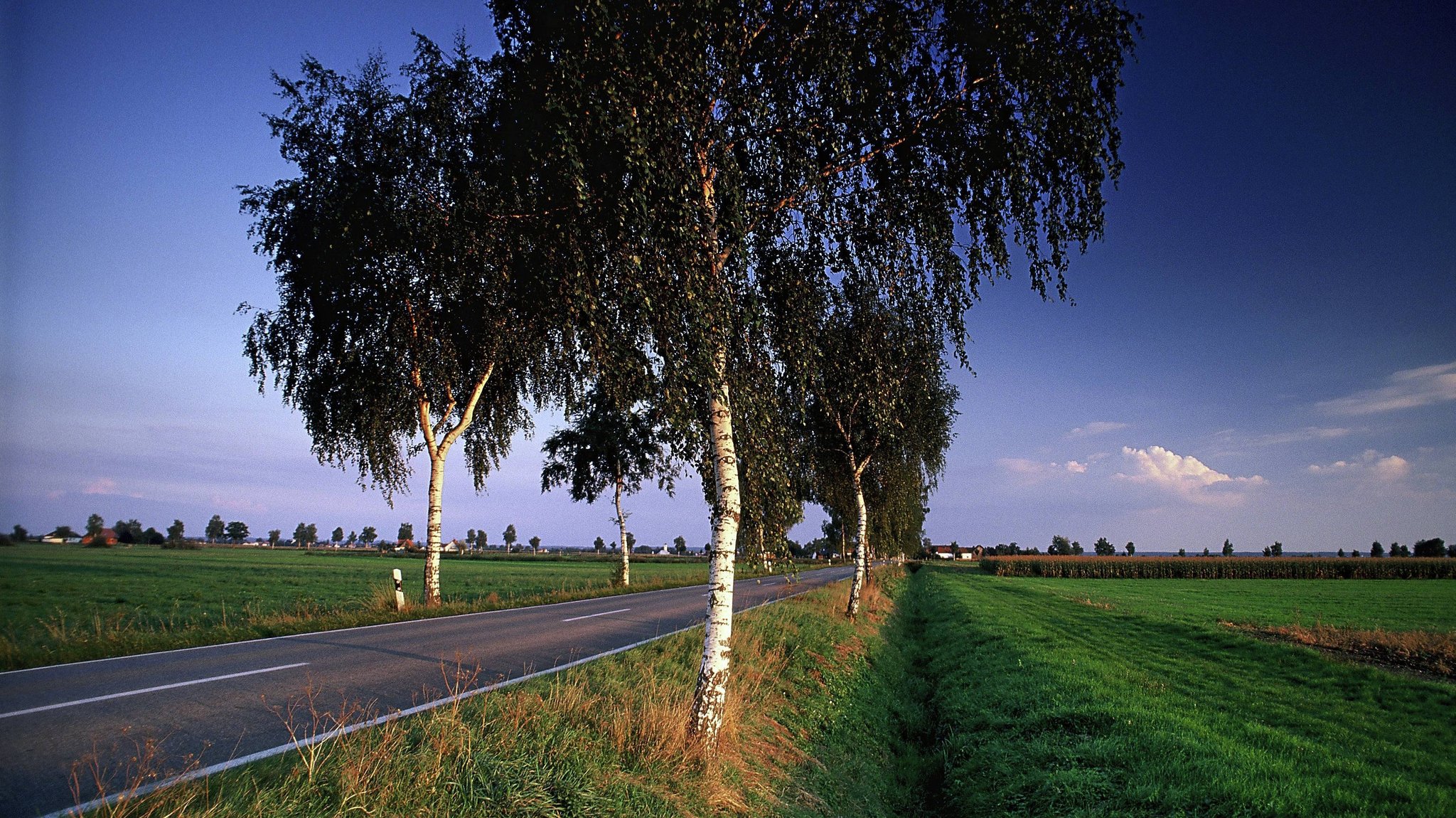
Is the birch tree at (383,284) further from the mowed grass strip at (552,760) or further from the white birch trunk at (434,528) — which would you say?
the mowed grass strip at (552,760)

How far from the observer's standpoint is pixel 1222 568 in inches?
2436

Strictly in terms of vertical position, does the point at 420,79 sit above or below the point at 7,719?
above

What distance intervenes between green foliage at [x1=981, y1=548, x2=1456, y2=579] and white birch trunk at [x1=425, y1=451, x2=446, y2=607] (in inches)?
2640

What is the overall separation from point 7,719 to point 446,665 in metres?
4.22

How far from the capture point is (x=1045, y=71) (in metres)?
6.13

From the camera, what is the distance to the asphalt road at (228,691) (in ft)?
15.9

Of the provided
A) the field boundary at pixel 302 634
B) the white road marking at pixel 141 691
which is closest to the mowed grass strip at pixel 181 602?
the field boundary at pixel 302 634

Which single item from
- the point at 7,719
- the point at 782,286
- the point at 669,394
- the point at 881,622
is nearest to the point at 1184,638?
the point at 881,622

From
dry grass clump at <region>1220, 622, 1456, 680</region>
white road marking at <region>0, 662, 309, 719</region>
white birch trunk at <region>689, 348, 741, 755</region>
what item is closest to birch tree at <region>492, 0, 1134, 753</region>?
white birch trunk at <region>689, 348, 741, 755</region>

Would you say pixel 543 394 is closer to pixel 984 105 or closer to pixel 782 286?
pixel 782 286

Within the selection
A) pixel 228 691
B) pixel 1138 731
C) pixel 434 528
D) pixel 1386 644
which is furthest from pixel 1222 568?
pixel 228 691

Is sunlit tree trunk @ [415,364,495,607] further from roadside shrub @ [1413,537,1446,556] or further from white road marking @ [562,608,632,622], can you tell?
roadside shrub @ [1413,537,1446,556]

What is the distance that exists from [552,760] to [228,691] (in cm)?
483

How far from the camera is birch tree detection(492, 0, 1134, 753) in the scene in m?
5.38
